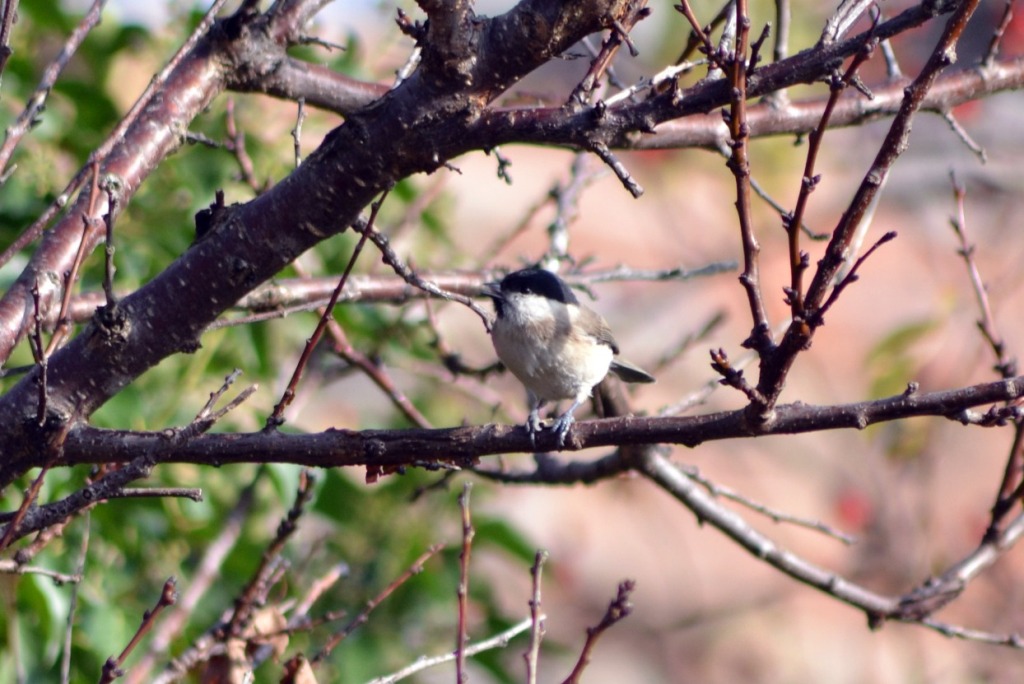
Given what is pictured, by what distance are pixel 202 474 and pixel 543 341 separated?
1.19 m

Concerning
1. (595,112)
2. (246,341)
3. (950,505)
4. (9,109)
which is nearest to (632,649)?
(950,505)

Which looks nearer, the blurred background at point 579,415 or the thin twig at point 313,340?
the thin twig at point 313,340

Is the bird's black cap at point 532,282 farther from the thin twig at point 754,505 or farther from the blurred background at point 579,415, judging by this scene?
the thin twig at point 754,505

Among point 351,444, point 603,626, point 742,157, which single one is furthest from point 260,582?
point 742,157

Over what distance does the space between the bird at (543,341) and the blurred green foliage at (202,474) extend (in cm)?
26

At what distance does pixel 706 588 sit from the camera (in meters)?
10.4

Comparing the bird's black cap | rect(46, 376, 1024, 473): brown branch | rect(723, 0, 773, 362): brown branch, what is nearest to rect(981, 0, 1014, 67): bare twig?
rect(723, 0, 773, 362): brown branch

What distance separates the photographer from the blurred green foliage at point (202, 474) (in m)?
2.76

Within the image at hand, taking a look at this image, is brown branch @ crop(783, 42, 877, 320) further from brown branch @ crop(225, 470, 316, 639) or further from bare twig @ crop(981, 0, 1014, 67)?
brown branch @ crop(225, 470, 316, 639)

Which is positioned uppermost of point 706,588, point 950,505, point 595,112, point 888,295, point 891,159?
point 888,295

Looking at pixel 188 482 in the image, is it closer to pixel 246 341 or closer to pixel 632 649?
pixel 246 341

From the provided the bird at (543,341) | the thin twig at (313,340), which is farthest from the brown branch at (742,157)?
the bird at (543,341)

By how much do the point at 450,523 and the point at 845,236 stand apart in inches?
111

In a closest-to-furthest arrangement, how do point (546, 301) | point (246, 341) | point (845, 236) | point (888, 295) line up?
point (845, 236) < point (546, 301) < point (246, 341) < point (888, 295)
